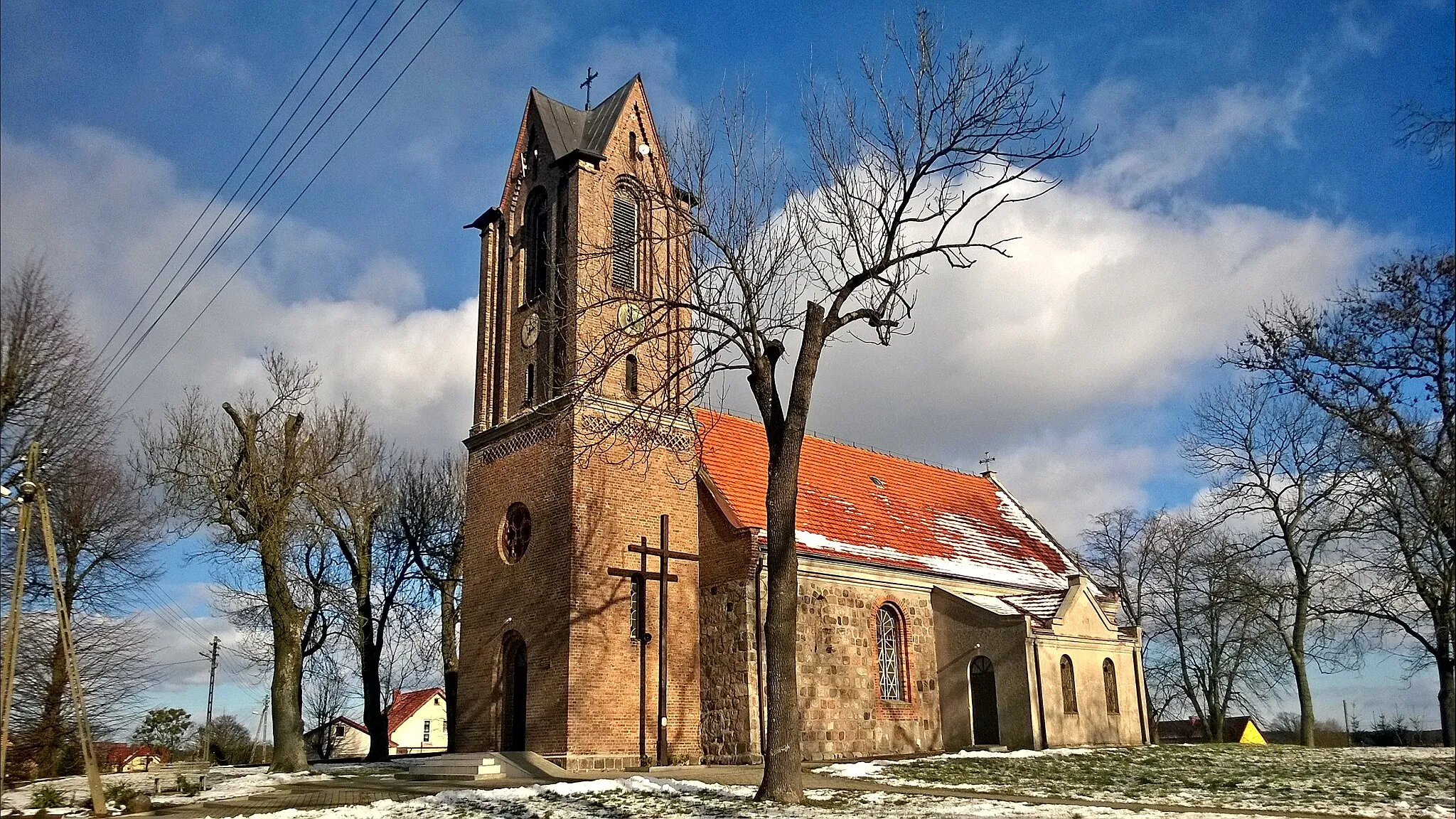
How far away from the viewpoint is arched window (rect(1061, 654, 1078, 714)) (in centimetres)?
2730

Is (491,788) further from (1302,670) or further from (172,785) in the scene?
(1302,670)

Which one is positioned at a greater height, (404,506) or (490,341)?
(490,341)

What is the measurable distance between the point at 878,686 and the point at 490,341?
13.3 meters

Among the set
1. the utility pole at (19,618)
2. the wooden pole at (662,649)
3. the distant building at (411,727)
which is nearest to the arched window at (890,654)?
the wooden pole at (662,649)

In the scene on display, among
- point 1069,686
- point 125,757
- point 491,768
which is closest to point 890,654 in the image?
point 1069,686

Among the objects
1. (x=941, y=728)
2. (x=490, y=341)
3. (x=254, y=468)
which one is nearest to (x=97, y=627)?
(x=254, y=468)

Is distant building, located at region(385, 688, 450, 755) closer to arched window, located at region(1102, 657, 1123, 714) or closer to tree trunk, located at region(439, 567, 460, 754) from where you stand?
tree trunk, located at region(439, 567, 460, 754)

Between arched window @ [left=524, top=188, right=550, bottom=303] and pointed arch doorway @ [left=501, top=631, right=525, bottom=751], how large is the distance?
862cm

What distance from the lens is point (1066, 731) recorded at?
2681 cm

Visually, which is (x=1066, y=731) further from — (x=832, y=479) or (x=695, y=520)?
(x=695, y=520)

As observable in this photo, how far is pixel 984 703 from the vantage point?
27312 mm

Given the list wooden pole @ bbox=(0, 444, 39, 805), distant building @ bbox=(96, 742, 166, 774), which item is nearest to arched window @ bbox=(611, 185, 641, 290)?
wooden pole @ bbox=(0, 444, 39, 805)

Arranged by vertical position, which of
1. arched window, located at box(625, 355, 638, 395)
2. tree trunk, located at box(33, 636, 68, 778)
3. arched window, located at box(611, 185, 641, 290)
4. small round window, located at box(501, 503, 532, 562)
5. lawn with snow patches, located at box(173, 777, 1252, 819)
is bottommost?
lawn with snow patches, located at box(173, 777, 1252, 819)

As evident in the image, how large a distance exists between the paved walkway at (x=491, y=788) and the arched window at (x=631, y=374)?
8.81 meters
